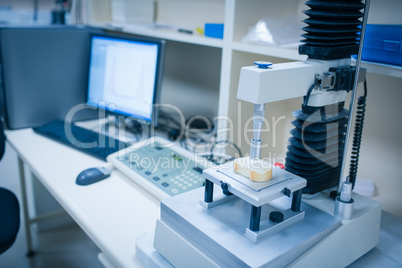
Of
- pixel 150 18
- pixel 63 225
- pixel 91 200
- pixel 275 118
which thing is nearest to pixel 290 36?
pixel 275 118

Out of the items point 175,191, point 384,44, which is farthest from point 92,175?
point 384,44

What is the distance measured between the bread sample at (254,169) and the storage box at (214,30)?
64 centimetres

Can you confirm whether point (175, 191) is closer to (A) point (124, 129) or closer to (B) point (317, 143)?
(B) point (317, 143)

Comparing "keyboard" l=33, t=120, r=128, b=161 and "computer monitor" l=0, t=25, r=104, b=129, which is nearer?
"keyboard" l=33, t=120, r=128, b=161

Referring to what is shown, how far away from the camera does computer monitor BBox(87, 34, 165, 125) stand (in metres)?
1.24

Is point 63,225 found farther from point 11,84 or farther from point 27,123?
point 11,84

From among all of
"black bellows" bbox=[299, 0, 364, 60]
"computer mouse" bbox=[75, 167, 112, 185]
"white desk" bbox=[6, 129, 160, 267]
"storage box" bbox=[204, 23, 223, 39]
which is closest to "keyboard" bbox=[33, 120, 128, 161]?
"white desk" bbox=[6, 129, 160, 267]

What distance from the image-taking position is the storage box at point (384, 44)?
0.73 meters

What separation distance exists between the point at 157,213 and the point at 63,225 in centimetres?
125

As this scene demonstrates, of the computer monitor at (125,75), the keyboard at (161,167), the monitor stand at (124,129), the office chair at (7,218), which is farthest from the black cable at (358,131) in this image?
the office chair at (7,218)

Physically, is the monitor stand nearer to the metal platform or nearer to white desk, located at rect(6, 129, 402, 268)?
white desk, located at rect(6, 129, 402, 268)

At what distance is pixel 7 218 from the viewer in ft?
3.86

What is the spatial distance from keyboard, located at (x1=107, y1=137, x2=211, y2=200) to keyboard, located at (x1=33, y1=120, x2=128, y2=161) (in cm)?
8

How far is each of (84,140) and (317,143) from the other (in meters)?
0.85
